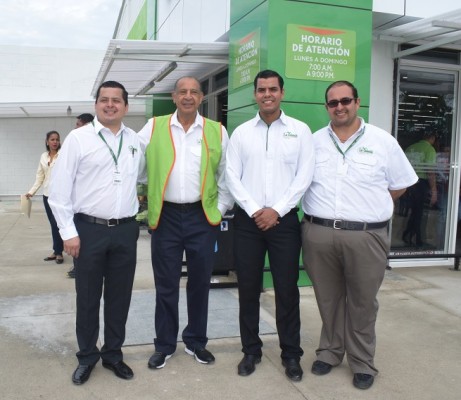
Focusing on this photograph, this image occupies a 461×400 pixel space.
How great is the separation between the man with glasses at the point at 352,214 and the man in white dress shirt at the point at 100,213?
4.23 ft

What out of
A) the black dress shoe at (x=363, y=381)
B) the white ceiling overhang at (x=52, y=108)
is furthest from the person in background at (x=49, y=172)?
the white ceiling overhang at (x=52, y=108)

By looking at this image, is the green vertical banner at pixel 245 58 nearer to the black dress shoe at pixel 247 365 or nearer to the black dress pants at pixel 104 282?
the black dress pants at pixel 104 282

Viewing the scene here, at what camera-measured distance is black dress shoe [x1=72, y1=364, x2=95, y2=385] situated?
136 inches

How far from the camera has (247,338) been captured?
371 cm

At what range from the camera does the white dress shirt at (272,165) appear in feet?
→ 11.5

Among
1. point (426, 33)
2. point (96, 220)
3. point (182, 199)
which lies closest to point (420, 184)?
point (426, 33)

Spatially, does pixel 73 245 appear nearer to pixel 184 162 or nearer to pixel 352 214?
pixel 184 162

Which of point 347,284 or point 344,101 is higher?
point 344,101

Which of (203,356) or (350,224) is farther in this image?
(203,356)

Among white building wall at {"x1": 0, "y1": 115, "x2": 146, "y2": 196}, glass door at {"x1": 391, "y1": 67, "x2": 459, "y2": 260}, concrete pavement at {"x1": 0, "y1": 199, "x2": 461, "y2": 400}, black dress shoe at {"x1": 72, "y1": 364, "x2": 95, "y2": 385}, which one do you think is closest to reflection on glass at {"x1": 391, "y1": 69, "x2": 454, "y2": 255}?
glass door at {"x1": 391, "y1": 67, "x2": 459, "y2": 260}

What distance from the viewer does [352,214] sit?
346cm

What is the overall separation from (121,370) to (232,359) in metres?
0.85

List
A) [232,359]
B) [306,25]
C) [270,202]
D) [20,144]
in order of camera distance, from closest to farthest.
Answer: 1. [270,202]
2. [232,359]
3. [306,25]
4. [20,144]

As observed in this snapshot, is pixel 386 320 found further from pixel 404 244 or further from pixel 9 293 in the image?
pixel 9 293
